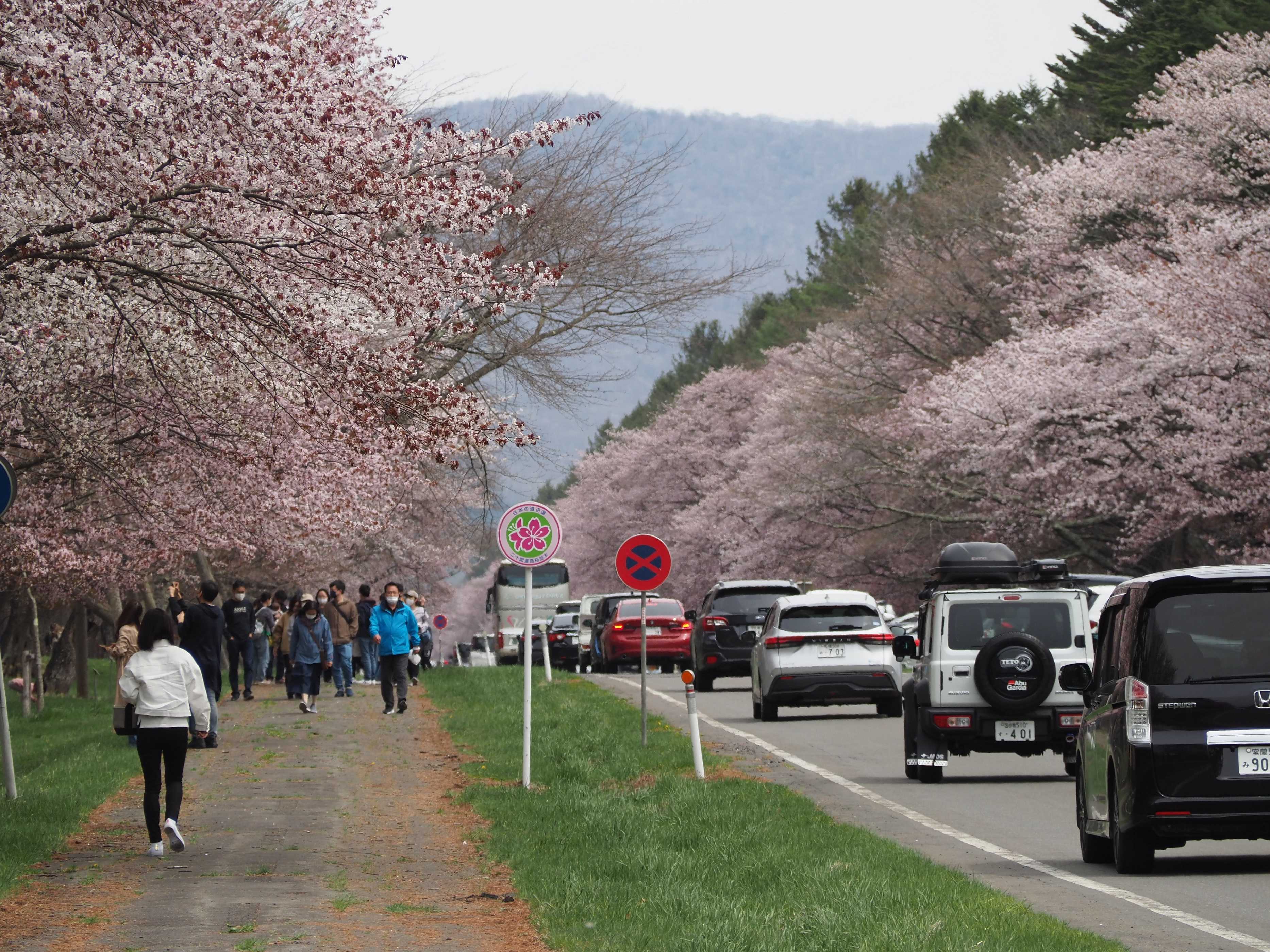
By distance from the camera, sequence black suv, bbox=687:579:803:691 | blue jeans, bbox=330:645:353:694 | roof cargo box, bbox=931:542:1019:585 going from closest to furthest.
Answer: roof cargo box, bbox=931:542:1019:585 < blue jeans, bbox=330:645:353:694 < black suv, bbox=687:579:803:691

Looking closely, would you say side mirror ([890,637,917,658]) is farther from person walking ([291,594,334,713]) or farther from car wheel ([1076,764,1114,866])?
person walking ([291,594,334,713])

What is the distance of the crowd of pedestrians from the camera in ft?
41.8

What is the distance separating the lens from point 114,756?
20344 mm

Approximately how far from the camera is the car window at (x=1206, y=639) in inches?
406

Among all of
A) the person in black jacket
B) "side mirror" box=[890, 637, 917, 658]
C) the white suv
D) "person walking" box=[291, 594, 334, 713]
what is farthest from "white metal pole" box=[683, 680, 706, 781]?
"person walking" box=[291, 594, 334, 713]

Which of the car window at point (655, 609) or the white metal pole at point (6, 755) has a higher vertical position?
the car window at point (655, 609)

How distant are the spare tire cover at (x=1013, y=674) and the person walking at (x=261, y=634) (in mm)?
16286

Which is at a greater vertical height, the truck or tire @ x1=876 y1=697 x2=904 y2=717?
the truck

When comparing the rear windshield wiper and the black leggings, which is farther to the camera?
the black leggings

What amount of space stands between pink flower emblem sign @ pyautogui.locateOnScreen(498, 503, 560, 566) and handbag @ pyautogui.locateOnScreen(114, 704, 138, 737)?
4174 millimetres

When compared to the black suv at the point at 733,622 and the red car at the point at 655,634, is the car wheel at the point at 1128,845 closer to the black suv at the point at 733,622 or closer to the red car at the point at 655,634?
the black suv at the point at 733,622

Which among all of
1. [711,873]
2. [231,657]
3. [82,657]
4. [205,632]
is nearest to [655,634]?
[82,657]

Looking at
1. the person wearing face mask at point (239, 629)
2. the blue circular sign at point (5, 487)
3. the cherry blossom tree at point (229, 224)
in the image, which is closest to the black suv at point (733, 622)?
the person wearing face mask at point (239, 629)

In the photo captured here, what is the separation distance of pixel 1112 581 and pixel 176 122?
1729cm
